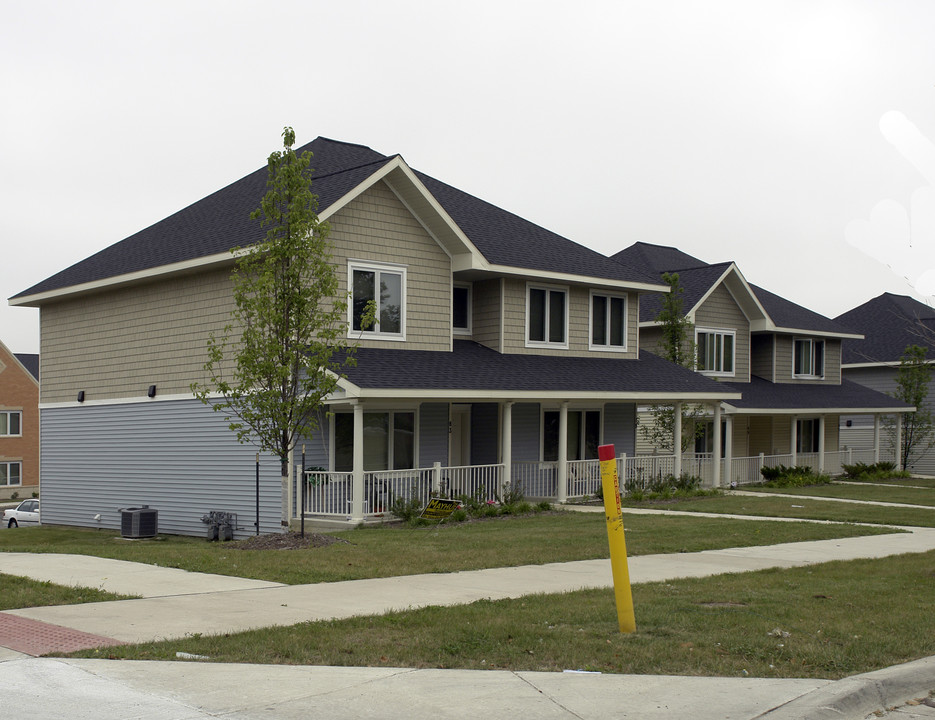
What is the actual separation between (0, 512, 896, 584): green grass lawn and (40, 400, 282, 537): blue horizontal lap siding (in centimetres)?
438

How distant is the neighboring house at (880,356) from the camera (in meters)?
45.6

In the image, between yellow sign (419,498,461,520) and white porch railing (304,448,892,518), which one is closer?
yellow sign (419,498,461,520)

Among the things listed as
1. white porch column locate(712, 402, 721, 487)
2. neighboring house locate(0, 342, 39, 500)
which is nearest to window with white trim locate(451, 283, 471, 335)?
white porch column locate(712, 402, 721, 487)

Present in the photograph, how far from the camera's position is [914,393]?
42594 millimetres

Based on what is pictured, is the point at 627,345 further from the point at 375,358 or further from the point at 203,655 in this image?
the point at 203,655

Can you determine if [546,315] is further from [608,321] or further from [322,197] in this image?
[322,197]

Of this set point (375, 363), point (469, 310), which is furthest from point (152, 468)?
point (469, 310)

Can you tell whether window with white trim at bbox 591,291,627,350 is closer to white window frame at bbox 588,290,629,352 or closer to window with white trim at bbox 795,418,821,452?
white window frame at bbox 588,290,629,352

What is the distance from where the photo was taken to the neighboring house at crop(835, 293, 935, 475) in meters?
45.6

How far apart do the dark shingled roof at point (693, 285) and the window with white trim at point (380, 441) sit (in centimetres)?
1436

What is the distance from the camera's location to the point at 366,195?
76.5ft

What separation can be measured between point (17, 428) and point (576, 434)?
3866cm

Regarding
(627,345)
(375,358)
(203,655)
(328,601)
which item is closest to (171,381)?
(375,358)

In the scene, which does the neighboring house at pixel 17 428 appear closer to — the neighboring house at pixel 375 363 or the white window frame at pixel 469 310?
the neighboring house at pixel 375 363
